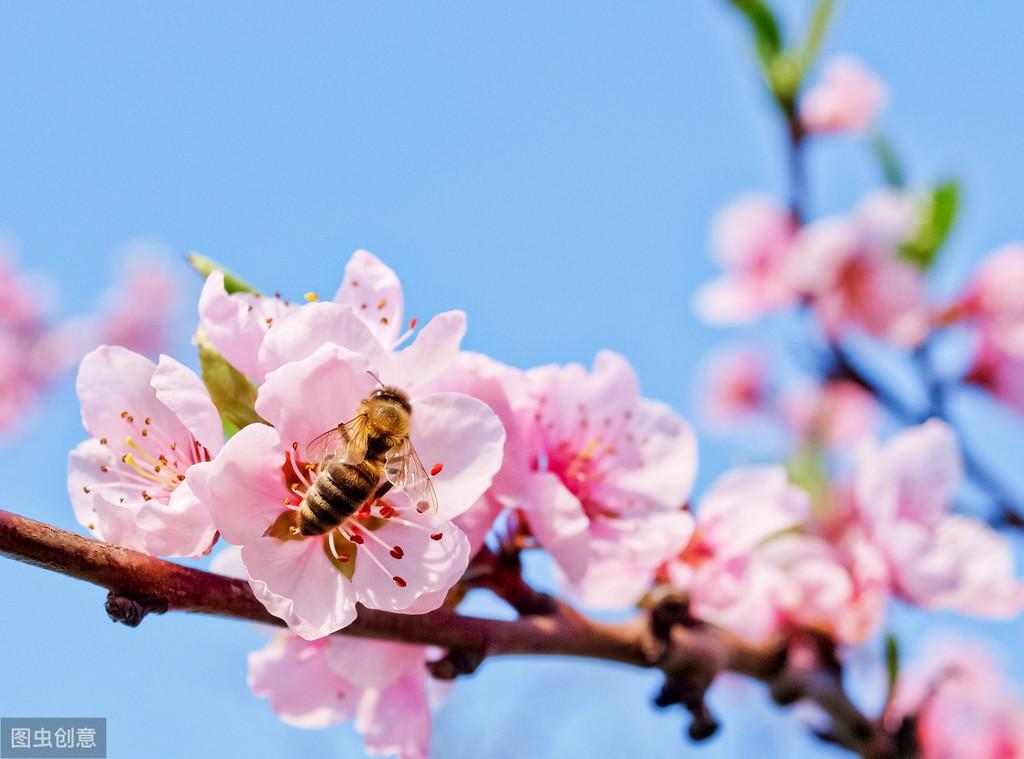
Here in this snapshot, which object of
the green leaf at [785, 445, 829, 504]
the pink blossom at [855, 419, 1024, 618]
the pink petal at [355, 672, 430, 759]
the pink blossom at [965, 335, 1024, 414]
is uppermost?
the pink blossom at [855, 419, 1024, 618]

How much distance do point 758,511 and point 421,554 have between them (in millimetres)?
862

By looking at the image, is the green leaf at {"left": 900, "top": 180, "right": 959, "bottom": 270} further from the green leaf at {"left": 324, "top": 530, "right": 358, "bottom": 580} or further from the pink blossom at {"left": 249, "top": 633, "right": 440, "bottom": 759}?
the green leaf at {"left": 324, "top": 530, "right": 358, "bottom": 580}

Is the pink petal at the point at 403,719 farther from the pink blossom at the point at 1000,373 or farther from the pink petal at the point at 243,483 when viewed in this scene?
the pink blossom at the point at 1000,373

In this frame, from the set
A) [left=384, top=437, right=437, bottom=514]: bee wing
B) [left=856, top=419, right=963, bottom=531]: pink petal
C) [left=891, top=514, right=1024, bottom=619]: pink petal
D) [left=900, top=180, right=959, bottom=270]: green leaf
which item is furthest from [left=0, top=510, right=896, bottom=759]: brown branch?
[left=900, top=180, right=959, bottom=270]: green leaf

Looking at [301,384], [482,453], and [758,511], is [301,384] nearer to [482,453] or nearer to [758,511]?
[482,453]

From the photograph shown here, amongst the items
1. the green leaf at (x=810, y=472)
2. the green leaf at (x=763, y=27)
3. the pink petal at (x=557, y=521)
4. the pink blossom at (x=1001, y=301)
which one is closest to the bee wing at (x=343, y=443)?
the pink petal at (x=557, y=521)

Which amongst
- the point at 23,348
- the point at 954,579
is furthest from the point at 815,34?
the point at 23,348

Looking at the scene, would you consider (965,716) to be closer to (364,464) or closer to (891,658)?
(891,658)

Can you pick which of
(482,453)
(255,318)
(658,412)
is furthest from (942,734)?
(255,318)

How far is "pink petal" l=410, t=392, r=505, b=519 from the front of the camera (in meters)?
1.23

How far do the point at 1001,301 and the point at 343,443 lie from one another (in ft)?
11.1

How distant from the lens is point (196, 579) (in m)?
1.14

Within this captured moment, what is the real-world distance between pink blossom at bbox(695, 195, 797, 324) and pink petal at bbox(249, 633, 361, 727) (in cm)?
329

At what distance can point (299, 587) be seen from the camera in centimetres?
115
